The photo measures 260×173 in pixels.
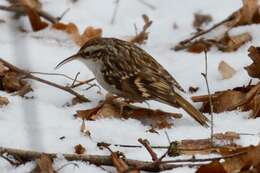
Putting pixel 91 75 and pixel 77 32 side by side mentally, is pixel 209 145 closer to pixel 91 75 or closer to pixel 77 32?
pixel 91 75

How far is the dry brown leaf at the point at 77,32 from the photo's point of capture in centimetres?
669

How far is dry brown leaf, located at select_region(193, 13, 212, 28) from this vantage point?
7.11m

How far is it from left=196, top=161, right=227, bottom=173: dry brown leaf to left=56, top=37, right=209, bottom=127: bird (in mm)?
1093

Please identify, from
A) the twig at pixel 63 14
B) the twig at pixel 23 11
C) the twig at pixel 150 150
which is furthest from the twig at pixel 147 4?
the twig at pixel 150 150

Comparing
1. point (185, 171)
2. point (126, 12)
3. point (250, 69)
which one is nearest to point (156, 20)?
point (126, 12)

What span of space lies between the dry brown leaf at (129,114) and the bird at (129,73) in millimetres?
108

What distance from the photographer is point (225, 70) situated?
5871 millimetres

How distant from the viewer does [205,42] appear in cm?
659

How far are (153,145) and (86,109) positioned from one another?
2.58 feet

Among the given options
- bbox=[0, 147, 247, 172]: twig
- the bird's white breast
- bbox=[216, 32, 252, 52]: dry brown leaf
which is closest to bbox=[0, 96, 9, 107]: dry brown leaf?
the bird's white breast

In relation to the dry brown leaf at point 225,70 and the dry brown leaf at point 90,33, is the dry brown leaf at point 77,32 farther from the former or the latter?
the dry brown leaf at point 225,70

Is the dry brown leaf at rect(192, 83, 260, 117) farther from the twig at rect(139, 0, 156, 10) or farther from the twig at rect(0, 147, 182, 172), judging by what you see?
the twig at rect(139, 0, 156, 10)

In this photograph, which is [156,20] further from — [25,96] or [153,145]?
[153,145]

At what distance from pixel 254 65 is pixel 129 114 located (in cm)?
90
